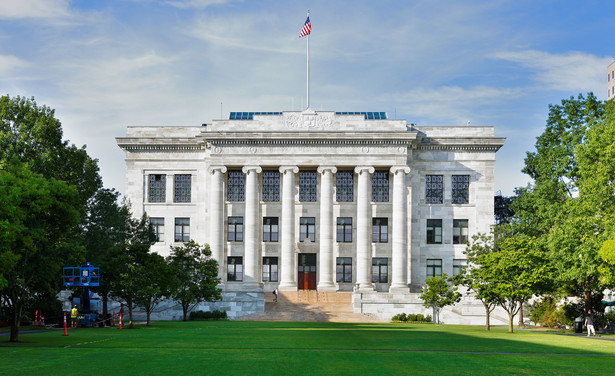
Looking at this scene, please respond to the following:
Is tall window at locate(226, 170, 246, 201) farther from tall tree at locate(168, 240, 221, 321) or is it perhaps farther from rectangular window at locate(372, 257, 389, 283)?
rectangular window at locate(372, 257, 389, 283)

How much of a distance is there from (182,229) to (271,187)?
11639mm

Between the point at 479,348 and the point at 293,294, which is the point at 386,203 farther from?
the point at 479,348

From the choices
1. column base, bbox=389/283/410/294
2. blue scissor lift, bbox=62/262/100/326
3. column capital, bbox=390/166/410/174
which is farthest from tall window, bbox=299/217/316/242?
blue scissor lift, bbox=62/262/100/326

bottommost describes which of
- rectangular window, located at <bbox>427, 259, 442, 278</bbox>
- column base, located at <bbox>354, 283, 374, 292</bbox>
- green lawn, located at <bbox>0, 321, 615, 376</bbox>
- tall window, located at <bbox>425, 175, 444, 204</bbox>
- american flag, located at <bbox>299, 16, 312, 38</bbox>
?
column base, located at <bbox>354, 283, 374, 292</bbox>

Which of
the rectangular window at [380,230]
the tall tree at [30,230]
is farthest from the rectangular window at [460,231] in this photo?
the tall tree at [30,230]

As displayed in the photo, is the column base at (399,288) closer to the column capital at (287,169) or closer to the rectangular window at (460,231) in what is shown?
the rectangular window at (460,231)

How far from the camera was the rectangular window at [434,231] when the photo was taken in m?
82.6

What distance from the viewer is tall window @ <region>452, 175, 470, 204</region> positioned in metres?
83.1

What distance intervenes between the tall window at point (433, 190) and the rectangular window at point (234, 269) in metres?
22.6

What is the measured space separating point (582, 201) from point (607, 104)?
12.7 meters

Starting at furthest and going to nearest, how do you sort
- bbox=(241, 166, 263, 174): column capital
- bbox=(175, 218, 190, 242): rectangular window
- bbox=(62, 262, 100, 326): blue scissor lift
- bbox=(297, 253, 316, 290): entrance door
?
bbox=(175, 218, 190, 242): rectangular window < bbox=(297, 253, 316, 290): entrance door < bbox=(241, 166, 263, 174): column capital < bbox=(62, 262, 100, 326): blue scissor lift

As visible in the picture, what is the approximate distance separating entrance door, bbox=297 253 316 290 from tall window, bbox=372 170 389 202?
974 cm

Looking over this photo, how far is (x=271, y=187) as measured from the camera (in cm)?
8269

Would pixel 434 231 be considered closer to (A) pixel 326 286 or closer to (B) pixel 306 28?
(A) pixel 326 286
